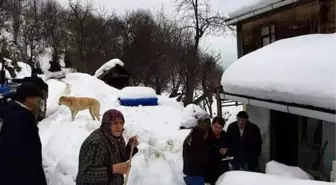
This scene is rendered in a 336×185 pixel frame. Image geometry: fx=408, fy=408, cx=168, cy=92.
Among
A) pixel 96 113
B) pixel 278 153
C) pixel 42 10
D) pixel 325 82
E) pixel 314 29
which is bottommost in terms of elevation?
pixel 278 153

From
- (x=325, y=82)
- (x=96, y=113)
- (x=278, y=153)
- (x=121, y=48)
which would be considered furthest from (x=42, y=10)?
(x=325, y=82)

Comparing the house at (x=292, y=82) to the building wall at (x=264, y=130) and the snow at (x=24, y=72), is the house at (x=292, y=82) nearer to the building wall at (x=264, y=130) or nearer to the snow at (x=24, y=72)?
the building wall at (x=264, y=130)

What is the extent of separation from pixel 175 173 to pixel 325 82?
9.91 feet

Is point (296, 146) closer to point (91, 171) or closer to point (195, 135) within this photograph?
point (195, 135)

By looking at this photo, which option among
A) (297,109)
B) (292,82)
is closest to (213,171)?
(297,109)

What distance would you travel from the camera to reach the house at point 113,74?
26125 millimetres

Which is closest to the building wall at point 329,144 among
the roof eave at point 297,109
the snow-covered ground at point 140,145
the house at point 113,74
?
the roof eave at point 297,109

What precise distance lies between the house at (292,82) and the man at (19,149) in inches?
126

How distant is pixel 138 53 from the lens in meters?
38.0

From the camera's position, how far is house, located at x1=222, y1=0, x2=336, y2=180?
5340 mm

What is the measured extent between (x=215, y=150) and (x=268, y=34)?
5347 millimetres

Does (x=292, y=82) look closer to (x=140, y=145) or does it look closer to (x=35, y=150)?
(x=140, y=145)

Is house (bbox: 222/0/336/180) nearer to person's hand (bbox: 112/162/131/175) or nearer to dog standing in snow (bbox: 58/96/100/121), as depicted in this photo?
person's hand (bbox: 112/162/131/175)

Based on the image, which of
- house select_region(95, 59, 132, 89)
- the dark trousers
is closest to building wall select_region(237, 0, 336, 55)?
the dark trousers
